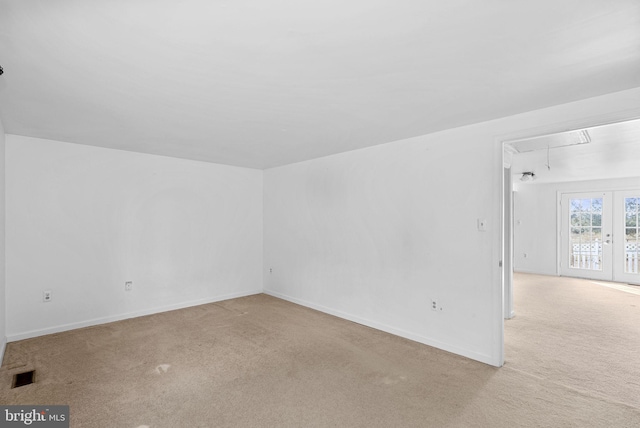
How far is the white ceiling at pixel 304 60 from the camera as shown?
4.71ft

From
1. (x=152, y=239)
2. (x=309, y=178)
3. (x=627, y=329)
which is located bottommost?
(x=627, y=329)

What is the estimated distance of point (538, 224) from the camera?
798cm

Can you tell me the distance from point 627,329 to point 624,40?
12.9 feet

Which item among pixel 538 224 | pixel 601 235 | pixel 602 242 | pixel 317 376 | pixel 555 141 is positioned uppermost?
pixel 555 141

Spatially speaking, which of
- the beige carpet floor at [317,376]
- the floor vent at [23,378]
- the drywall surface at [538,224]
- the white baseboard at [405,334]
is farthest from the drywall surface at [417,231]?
the drywall surface at [538,224]

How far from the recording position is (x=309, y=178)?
4.91 metres

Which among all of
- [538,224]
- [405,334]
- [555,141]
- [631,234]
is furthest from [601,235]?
[405,334]

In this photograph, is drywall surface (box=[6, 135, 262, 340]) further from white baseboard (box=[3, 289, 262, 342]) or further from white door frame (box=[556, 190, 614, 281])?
white door frame (box=[556, 190, 614, 281])

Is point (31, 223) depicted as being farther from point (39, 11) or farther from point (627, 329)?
point (627, 329)

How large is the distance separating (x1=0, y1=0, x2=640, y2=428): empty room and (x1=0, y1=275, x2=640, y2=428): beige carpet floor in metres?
0.02

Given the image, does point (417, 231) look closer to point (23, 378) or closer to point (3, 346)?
point (23, 378)

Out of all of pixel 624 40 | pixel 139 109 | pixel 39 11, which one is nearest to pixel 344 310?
pixel 139 109

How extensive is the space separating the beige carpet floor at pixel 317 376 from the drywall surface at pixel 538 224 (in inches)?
155

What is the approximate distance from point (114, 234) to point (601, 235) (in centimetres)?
965
